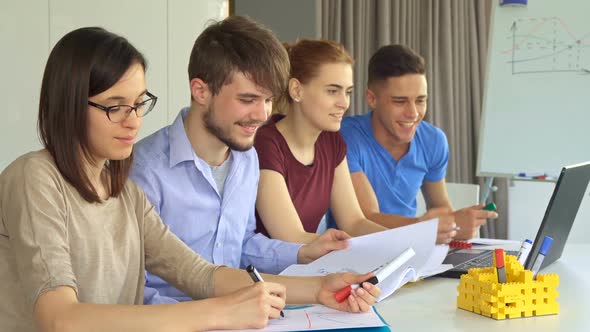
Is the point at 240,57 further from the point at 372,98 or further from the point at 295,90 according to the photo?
the point at 372,98

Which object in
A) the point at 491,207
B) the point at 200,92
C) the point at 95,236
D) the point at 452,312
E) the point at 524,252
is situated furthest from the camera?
the point at 491,207

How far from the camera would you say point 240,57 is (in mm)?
1782

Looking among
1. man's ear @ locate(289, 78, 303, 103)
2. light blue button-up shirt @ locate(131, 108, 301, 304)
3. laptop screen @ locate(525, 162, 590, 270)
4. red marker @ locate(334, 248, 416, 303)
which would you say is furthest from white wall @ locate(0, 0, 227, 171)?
laptop screen @ locate(525, 162, 590, 270)

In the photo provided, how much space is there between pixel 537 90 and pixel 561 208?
72.8 inches

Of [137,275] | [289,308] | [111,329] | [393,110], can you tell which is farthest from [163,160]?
[393,110]

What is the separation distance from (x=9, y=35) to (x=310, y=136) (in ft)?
3.87

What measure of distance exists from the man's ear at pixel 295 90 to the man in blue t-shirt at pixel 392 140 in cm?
48

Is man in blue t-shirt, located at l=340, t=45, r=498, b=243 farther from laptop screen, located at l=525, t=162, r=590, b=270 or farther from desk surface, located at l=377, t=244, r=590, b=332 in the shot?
desk surface, located at l=377, t=244, r=590, b=332

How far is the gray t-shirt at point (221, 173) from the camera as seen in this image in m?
1.85

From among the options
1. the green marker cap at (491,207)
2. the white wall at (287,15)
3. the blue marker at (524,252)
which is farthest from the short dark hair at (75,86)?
the white wall at (287,15)

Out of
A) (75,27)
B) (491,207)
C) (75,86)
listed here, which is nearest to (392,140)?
(491,207)

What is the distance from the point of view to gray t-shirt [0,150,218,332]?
1251mm

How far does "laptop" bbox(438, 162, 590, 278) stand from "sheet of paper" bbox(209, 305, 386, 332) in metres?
0.54

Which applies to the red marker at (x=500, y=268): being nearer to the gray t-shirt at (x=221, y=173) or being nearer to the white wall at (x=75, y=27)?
the gray t-shirt at (x=221, y=173)
